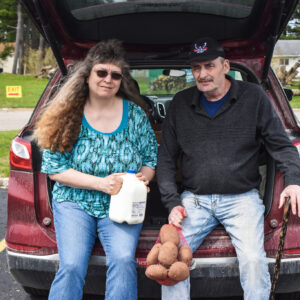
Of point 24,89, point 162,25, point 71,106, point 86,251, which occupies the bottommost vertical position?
point 86,251

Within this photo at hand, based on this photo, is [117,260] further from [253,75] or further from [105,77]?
[253,75]

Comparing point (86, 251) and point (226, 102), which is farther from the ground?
point (226, 102)

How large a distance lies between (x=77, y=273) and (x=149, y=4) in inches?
65.8

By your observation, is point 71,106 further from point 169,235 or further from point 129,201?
point 169,235

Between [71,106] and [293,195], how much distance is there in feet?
4.42

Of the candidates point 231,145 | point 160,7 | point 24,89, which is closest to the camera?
point 231,145

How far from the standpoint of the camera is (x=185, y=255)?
246cm

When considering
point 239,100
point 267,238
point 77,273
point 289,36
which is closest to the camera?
point 77,273

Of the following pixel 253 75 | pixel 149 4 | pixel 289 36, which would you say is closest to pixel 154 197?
pixel 253 75

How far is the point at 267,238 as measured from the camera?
2.65 m

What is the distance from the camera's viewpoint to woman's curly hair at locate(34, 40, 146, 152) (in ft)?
8.83

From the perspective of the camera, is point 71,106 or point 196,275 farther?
point 71,106

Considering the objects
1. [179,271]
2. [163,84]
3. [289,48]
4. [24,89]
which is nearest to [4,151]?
[163,84]

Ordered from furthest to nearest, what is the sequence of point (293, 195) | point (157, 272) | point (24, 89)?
point (24, 89) < point (293, 195) < point (157, 272)
